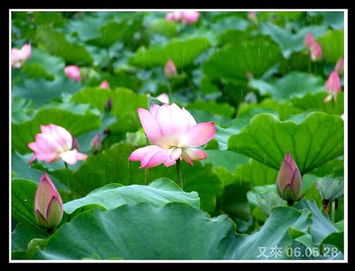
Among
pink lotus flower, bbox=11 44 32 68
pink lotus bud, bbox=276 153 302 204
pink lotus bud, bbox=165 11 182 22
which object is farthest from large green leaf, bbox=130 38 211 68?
pink lotus bud, bbox=276 153 302 204

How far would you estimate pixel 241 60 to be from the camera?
2.84m

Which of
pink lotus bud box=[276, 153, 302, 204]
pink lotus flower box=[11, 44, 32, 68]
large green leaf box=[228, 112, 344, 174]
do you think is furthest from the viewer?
pink lotus flower box=[11, 44, 32, 68]

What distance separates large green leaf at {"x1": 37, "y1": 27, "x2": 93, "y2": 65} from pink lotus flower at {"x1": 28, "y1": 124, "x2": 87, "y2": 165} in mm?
1631

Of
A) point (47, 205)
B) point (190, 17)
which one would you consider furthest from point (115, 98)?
point (190, 17)

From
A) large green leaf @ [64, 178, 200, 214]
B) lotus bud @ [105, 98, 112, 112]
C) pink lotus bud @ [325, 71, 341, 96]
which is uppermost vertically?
pink lotus bud @ [325, 71, 341, 96]

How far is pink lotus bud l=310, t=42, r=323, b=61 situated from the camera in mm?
2666

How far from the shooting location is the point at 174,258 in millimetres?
950

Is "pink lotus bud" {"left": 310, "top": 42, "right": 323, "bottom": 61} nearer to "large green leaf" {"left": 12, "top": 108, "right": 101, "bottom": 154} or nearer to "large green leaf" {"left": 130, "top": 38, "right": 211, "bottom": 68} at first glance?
"large green leaf" {"left": 130, "top": 38, "right": 211, "bottom": 68}

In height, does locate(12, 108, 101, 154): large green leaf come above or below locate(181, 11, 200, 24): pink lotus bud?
below

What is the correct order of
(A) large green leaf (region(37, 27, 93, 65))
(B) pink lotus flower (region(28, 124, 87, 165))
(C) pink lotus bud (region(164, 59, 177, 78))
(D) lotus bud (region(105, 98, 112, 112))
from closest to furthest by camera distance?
(B) pink lotus flower (region(28, 124, 87, 165))
(D) lotus bud (region(105, 98, 112, 112))
(C) pink lotus bud (region(164, 59, 177, 78))
(A) large green leaf (region(37, 27, 93, 65))

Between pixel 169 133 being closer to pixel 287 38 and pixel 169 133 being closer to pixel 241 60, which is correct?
pixel 241 60

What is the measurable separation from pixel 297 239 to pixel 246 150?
45 cm

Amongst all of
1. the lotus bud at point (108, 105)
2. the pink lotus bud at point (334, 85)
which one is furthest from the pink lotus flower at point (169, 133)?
the lotus bud at point (108, 105)

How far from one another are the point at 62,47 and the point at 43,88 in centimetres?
69
